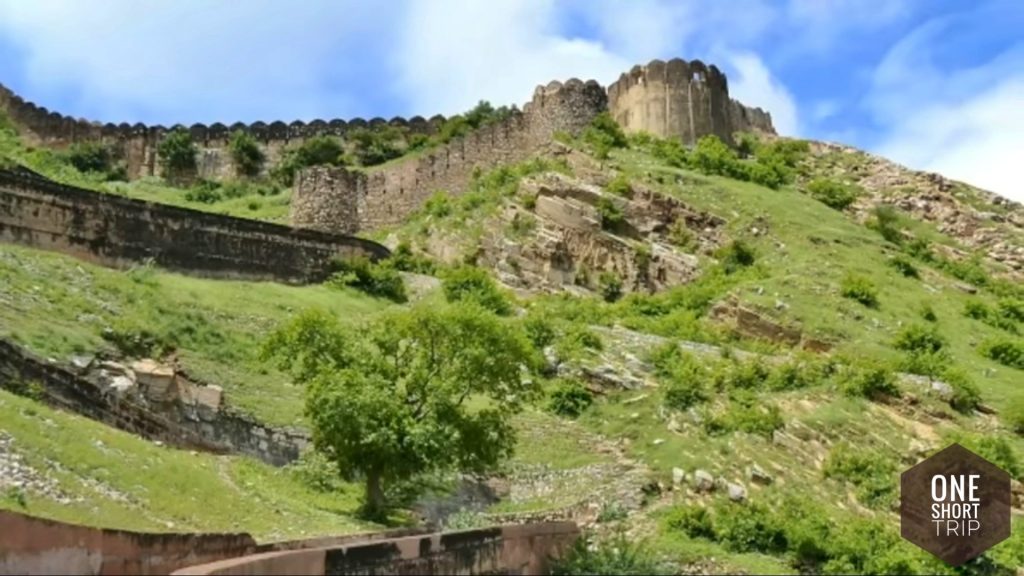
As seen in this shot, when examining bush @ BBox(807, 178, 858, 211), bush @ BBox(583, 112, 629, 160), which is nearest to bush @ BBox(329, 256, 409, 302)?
bush @ BBox(583, 112, 629, 160)

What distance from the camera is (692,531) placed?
1866 cm

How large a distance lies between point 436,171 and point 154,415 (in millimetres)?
25750

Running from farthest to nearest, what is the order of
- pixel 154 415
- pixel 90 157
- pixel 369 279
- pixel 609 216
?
1. pixel 90 157
2. pixel 609 216
3. pixel 369 279
4. pixel 154 415

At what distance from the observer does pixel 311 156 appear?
54.1 metres

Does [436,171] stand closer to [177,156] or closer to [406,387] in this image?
[177,156]

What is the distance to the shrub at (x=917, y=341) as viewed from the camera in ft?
94.9

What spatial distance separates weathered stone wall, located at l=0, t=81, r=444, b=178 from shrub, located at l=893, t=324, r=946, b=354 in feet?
96.6

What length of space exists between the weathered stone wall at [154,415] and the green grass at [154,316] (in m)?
0.44

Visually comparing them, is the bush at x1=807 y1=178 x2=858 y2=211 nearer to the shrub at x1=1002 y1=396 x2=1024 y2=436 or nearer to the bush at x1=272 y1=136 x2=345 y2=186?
the shrub at x1=1002 y1=396 x2=1024 y2=436

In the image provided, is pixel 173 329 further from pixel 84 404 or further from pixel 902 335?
pixel 902 335

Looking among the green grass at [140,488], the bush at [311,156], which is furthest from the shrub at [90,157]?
the green grass at [140,488]

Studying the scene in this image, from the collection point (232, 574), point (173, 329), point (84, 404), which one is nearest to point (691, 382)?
point (173, 329)

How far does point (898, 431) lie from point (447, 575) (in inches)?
570

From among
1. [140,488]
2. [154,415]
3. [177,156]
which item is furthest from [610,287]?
[177,156]
